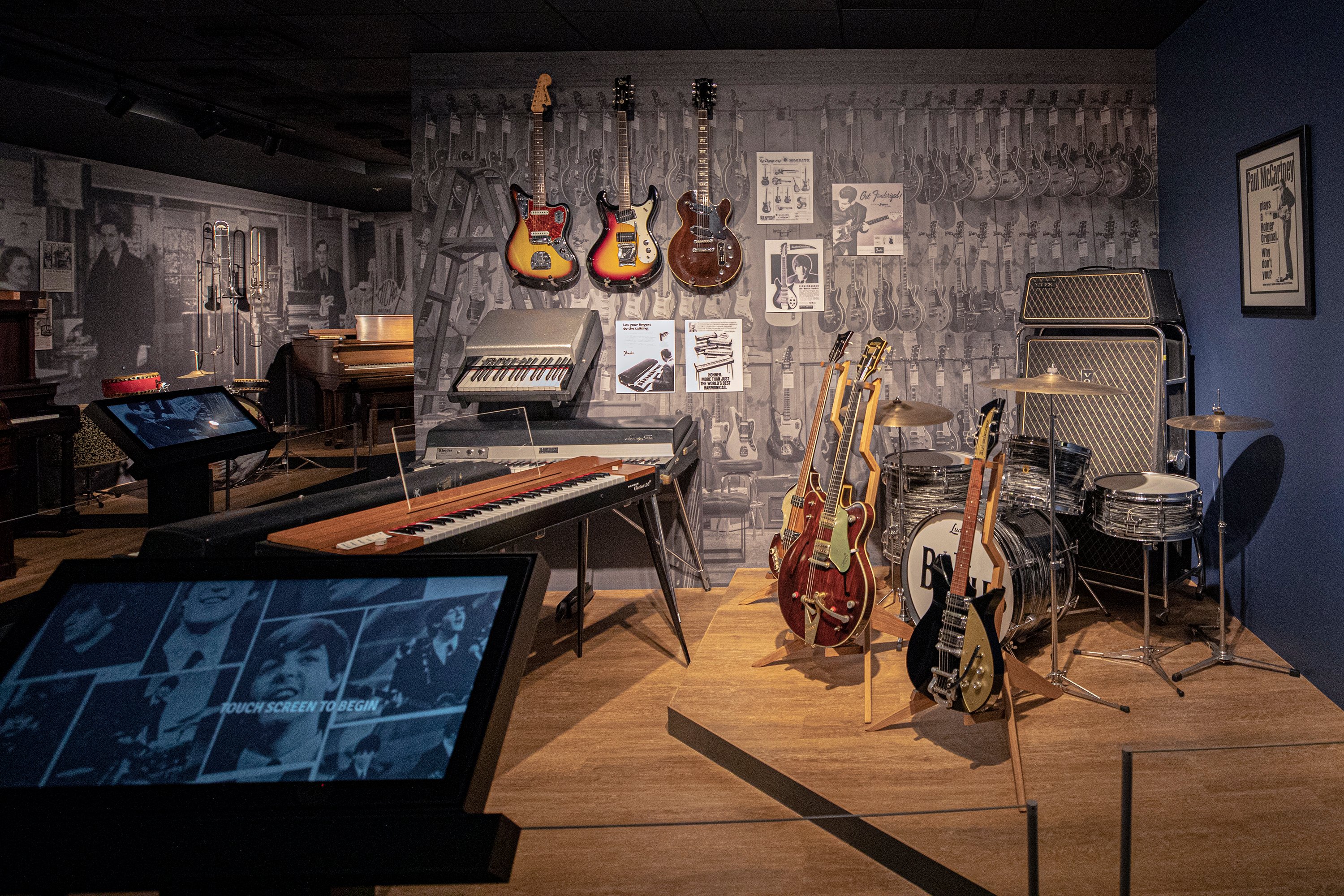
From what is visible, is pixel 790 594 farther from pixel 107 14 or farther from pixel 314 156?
pixel 314 156

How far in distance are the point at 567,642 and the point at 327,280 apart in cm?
719

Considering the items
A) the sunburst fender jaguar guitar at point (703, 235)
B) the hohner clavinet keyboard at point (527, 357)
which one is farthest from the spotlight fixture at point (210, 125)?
the sunburst fender jaguar guitar at point (703, 235)

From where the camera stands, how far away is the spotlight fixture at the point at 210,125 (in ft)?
19.3

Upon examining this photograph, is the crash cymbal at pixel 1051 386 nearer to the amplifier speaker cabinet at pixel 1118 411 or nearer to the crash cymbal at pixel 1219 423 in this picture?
the crash cymbal at pixel 1219 423

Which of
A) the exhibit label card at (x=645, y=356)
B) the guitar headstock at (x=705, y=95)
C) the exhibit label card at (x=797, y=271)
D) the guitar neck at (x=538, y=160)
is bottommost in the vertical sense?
the exhibit label card at (x=645, y=356)

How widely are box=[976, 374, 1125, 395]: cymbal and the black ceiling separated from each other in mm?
1945

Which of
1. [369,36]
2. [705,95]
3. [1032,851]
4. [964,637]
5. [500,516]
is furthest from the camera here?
[705,95]

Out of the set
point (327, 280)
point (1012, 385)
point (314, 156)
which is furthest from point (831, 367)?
point (327, 280)

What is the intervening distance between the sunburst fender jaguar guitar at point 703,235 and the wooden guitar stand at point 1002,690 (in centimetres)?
239

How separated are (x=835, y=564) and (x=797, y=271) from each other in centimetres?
223

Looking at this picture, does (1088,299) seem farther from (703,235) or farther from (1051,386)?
(703,235)

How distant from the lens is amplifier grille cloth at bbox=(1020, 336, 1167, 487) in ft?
13.4

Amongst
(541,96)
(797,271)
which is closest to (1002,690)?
(797,271)

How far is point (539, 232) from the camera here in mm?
4844
